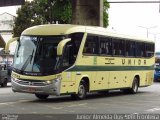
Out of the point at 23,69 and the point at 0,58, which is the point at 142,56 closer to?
the point at 23,69

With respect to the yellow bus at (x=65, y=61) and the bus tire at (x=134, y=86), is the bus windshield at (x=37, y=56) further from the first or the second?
the bus tire at (x=134, y=86)

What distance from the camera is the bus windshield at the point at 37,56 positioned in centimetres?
1989

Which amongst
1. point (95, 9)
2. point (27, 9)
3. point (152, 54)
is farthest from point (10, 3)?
point (27, 9)

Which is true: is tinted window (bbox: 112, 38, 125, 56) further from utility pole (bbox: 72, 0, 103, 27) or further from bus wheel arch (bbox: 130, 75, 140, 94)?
utility pole (bbox: 72, 0, 103, 27)

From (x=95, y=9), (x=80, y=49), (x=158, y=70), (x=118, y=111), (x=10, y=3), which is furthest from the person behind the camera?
(x=158, y=70)

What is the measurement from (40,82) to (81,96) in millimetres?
2587

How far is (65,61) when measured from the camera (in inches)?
803

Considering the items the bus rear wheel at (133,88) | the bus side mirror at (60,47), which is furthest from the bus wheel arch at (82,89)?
the bus rear wheel at (133,88)

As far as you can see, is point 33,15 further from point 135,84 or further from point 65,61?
point 65,61

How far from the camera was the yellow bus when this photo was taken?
19.8 m

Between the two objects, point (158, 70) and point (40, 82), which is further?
point (158, 70)

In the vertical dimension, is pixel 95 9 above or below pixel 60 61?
above

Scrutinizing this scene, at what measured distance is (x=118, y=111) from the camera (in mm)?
16859

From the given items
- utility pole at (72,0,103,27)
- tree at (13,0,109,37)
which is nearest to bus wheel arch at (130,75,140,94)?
utility pole at (72,0,103,27)
